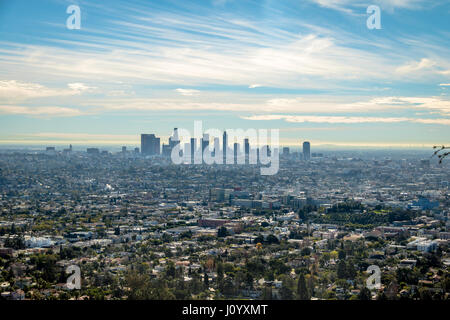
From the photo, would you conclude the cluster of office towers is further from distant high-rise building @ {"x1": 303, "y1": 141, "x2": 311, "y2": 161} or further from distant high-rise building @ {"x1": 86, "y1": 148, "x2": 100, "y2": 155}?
distant high-rise building @ {"x1": 86, "y1": 148, "x2": 100, "y2": 155}

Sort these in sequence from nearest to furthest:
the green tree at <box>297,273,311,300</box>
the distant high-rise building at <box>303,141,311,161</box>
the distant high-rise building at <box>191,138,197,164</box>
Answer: the green tree at <box>297,273,311,300</box>
the distant high-rise building at <box>191,138,197,164</box>
the distant high-rise building at <box>303,141,311,161</box>

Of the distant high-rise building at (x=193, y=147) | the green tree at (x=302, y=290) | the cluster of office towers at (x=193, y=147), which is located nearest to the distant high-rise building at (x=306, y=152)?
the cluster of office towers at (x=193, y=147)

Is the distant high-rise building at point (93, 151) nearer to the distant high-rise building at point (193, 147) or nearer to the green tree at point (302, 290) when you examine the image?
the distant high-rise building at point (193, 147)

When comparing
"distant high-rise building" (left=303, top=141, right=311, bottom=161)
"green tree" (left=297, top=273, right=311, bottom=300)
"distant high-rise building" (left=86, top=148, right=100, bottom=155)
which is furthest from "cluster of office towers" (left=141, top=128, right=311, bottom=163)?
"green tree" (left=297, top=273, right=311, bottom=300)

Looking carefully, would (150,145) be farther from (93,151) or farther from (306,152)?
(306,152)

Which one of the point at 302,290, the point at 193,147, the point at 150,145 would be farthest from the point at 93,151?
the point at 302,290

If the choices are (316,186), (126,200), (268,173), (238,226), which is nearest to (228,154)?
(268,173)

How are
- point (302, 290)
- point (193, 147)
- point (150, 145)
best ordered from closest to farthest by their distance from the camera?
point (302, 290)
point (193, 147)
point (150, 145)
